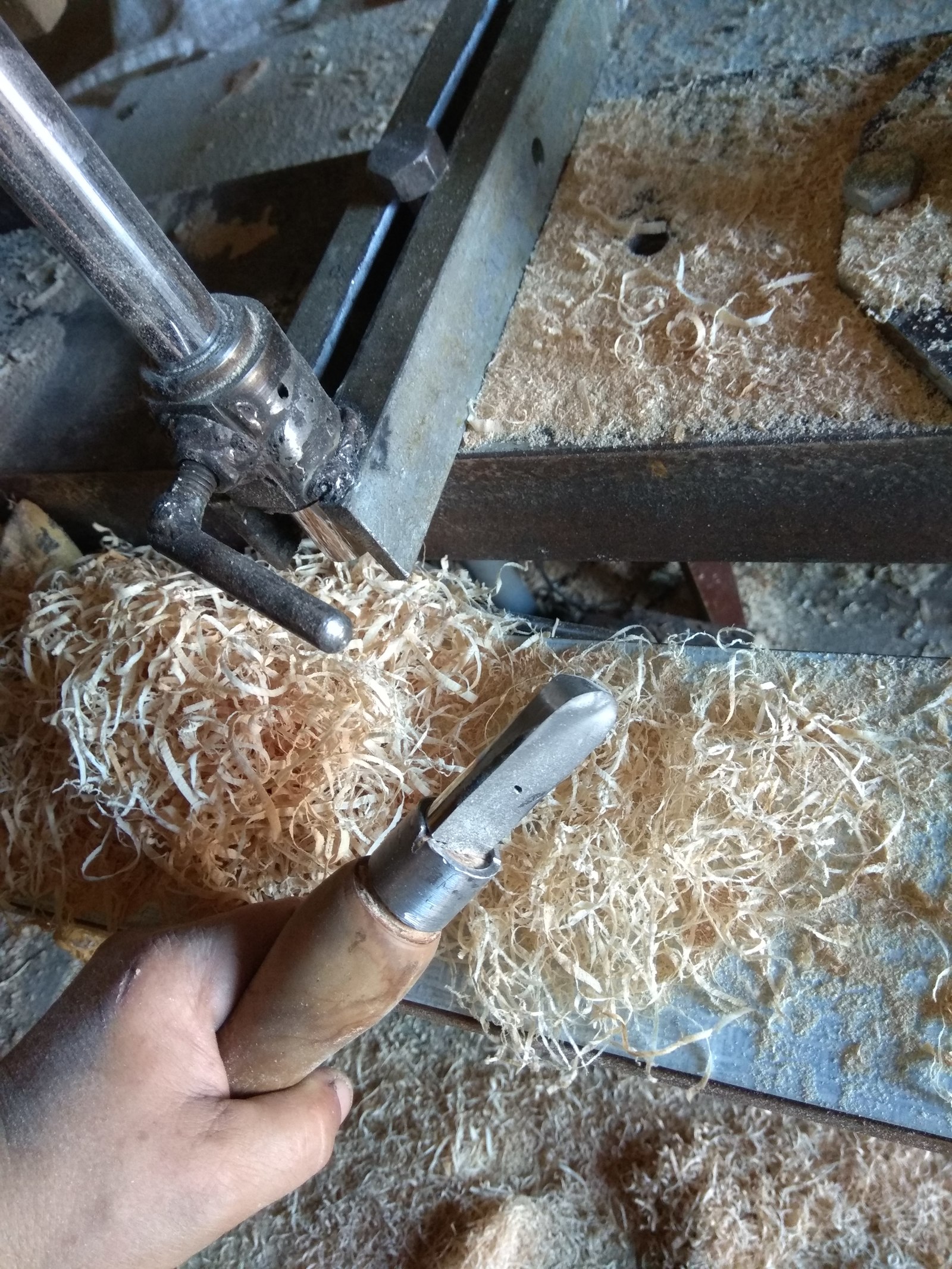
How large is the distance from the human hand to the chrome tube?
57 centimetres

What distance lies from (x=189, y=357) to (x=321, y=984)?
Result: 563 mm

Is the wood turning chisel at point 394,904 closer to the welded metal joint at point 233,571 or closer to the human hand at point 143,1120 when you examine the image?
the human hand at point 143,1120

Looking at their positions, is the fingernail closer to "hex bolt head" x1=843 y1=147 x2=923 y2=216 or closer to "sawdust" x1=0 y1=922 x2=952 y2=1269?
"sawdust" x1=0 y1=922 x2=952 y2=1269

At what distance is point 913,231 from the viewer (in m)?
1.07

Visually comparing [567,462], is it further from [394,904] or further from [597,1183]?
[597,1183]

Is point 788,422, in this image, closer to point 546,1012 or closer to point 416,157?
point 416,157

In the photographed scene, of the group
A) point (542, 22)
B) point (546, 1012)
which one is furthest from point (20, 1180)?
point (542, 22)

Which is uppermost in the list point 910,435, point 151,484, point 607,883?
point 151,484

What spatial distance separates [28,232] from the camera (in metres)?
1.62

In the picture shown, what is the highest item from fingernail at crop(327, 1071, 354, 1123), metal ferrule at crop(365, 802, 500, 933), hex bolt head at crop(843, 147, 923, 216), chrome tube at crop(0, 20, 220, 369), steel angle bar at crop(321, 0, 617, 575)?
chrome tube at crop(0, 20, 220, 369)

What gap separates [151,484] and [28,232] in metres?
0.68

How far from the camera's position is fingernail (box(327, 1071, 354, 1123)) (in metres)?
0.98

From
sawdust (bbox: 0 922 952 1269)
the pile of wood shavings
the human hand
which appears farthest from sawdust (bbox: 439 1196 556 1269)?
the human hand

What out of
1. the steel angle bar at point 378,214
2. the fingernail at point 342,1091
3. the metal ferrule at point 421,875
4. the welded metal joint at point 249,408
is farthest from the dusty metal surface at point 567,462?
the fingernail at point 342,1091
